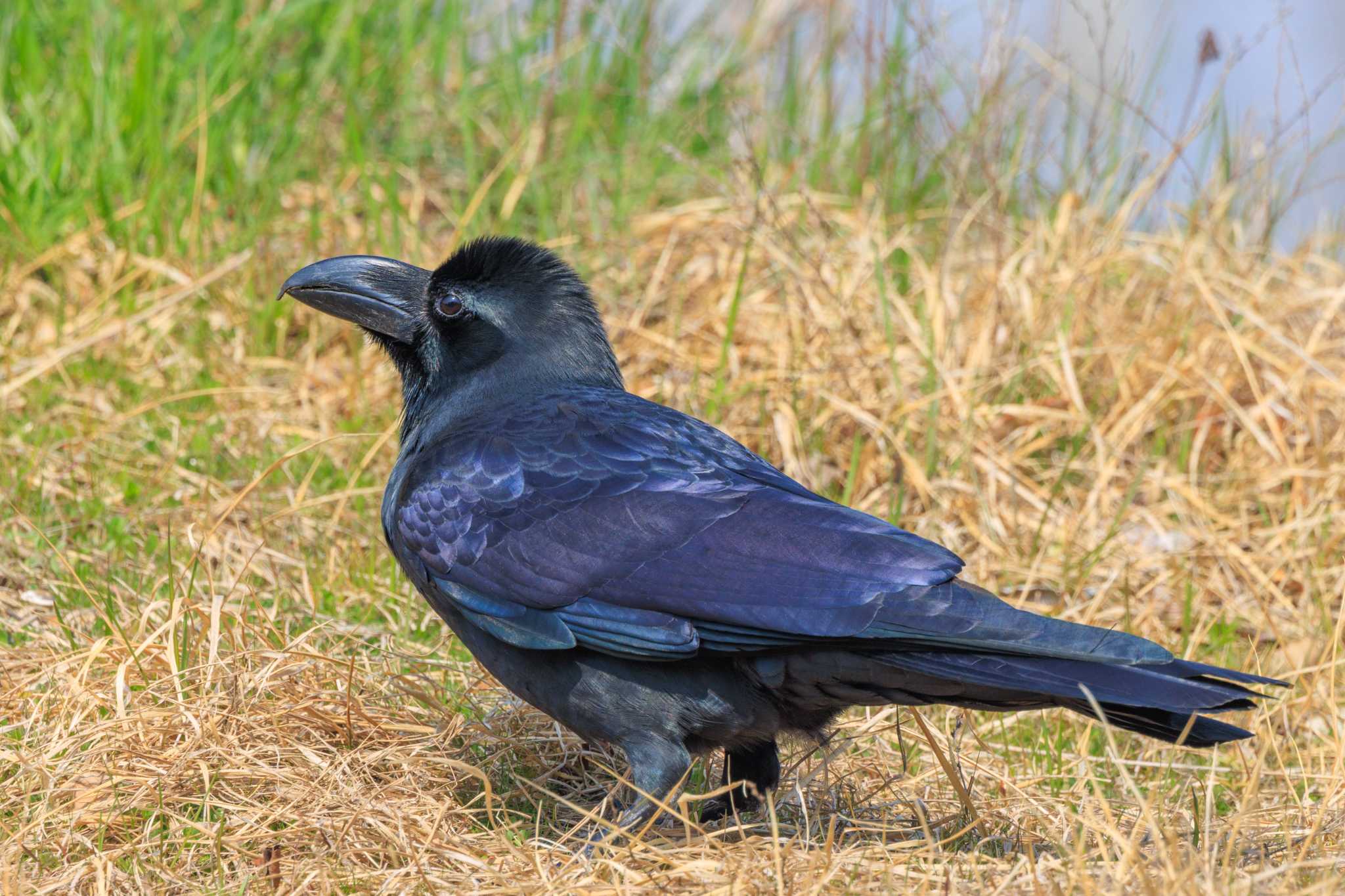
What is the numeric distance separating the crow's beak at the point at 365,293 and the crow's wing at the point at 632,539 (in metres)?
0.44

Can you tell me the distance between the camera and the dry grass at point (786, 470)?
3.03 m

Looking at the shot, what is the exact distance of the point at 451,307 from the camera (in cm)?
372

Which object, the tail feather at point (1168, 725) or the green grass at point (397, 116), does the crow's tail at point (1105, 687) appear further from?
the green grass at point (397, 116)

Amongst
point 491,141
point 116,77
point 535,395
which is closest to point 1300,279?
point 491,141

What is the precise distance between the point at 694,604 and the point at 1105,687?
0.80 meters

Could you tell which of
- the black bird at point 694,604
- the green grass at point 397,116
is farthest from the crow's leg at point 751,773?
the green grass at point 397,116

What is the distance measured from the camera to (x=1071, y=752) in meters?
4.01

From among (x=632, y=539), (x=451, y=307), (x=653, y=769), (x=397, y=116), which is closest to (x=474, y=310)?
(x=451, y=307)

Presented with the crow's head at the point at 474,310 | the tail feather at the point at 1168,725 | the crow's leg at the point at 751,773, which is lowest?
the crow's leg at the point at 751,773

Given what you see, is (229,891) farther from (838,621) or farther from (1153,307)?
(1153,307)

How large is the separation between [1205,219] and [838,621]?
4098 mm

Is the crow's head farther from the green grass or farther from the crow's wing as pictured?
the green grass

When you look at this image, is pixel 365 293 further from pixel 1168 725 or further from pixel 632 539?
pixel 1168 725

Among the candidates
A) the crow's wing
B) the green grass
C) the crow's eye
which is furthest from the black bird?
the green grass
